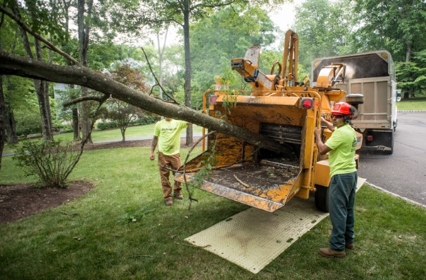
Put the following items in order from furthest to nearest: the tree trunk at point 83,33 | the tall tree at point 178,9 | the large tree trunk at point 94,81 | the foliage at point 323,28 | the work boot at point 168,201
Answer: the foliage at point 323,28, the tree trunk at point 83,33, the tall tree at point 178,9, the work boot at point 168,201, the large tree trunk at point 94,81

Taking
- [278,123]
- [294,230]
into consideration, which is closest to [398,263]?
[294,230]

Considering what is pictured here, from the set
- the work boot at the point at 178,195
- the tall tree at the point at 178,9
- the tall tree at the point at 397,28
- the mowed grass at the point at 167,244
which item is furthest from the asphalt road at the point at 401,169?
the tall tree at the point at 397,28

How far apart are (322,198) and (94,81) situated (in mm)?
3567

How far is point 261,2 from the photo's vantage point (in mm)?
9711

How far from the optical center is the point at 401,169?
22.6 ft

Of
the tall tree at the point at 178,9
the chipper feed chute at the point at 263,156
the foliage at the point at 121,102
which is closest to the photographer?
the chipper feed chute at the point at 263,156

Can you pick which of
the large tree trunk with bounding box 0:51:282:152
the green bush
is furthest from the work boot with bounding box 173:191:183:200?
the green bush

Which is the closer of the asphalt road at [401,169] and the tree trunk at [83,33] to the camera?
the asphalt road at [401,169]

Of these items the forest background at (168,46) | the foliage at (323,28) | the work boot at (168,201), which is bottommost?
the work boot at (168,201)

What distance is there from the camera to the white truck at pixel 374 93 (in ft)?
26.3

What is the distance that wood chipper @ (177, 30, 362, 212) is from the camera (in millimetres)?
3570

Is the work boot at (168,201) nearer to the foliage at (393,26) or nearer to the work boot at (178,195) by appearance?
the work boot at (178,195)

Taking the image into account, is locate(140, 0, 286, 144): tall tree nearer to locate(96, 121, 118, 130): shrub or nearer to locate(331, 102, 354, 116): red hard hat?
locate(331, 102, 354, 116): red hard hat

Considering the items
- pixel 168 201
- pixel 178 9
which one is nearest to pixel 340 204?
pixel 168 201
